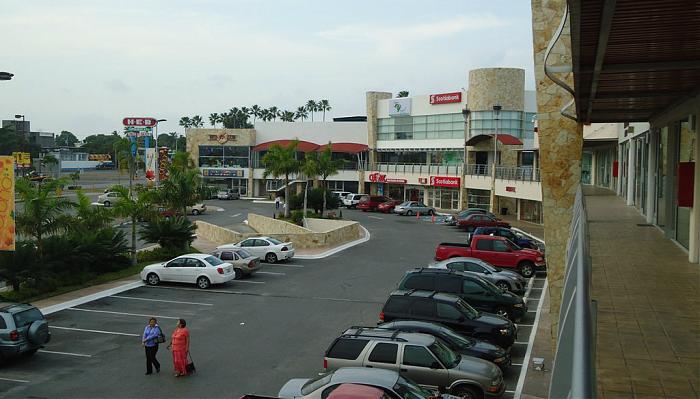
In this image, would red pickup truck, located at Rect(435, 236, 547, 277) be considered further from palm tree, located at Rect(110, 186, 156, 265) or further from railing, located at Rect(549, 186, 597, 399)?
railing, located at Rect(549, 186, 597, 399)

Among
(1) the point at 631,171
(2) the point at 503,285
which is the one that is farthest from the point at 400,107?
(2) the point at 503,285

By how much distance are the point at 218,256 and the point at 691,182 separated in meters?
20.8

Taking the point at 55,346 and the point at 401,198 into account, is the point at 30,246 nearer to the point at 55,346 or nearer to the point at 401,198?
the point at 55,346

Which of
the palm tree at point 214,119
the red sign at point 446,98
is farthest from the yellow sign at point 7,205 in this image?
the palm tree at point 214,119

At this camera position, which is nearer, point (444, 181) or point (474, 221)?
point (474, 221)

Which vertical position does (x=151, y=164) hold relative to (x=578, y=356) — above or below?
above

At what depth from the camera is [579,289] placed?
3043 millimetres

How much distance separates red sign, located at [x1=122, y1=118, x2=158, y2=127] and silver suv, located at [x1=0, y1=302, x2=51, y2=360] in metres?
70.1

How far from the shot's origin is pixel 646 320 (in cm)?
801

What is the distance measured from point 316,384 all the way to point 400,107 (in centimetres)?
6323

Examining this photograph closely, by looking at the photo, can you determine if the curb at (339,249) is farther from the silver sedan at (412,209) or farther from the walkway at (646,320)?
the walkway at (646,320)

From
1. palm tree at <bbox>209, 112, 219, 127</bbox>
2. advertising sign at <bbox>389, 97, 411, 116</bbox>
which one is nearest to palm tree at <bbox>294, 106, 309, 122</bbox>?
palm tree at <bbox>209, 112, 219, 127</bbox>

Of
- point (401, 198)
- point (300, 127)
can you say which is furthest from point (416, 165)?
point (300, 127)

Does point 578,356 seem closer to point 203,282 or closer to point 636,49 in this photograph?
point 636,49
